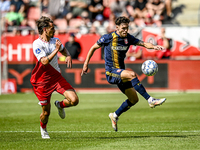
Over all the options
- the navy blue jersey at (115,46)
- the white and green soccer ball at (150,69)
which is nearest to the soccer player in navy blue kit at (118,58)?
the navy blue jersey at (115,46)

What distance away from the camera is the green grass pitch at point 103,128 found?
6.69 m

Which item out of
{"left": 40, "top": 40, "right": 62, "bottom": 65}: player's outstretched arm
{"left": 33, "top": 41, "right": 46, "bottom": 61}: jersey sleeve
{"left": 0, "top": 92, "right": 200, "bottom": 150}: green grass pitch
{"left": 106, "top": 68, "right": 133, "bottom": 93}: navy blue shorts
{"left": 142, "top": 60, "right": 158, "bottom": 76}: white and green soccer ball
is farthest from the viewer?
{"left": 142, "top": 60, "right": 158, "bottom": 76}: white and green soccer ball

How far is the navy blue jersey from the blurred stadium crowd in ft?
41.6

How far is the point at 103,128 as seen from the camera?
8.83 metres

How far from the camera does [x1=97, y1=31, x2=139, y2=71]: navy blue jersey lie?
8.26 metres

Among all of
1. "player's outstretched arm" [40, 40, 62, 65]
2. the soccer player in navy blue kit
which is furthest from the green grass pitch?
→ "player's outstretched arm" [40, 40, 62, 65]

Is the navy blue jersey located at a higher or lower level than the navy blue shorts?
higher

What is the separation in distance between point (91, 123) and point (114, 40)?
2429 mm

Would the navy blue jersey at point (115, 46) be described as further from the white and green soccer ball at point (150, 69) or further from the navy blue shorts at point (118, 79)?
the white and green soccer ball at point (150, 69)

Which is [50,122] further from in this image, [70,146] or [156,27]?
[156,27]

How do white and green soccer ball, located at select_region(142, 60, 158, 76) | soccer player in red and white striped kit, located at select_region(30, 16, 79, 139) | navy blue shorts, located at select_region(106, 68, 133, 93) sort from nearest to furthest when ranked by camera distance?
1. soccer player in red and white striped kit, located at select_region(30, 16, 79, 139)
2. navy blue shorts, located at select_region(106, 68, 133, 93)
3. white and green soccer ball, located at select_region(142, 60, 158, 76)

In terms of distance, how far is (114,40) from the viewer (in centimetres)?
827

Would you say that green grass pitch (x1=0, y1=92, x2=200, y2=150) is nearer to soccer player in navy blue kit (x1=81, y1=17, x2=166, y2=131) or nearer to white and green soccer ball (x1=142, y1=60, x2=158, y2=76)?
soccer player in navy blue kit (x1=81, y1=17, x2=166, y2=131)

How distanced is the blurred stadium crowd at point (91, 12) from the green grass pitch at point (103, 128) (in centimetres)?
818
